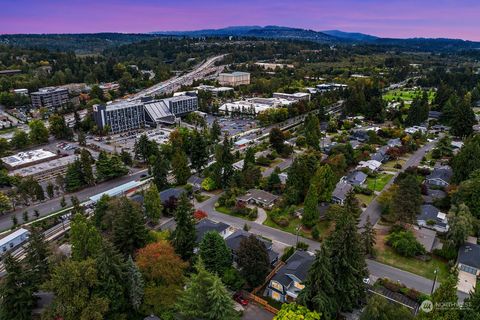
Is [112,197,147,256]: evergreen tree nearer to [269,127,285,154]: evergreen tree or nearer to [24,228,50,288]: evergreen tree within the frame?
[24,228,50,288]: evergreen tree

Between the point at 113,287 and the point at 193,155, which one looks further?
the point at 193,155

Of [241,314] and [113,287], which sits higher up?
[113,287]

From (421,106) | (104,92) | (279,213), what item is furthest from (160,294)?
(104,92)

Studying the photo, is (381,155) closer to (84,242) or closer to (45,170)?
(84,242)

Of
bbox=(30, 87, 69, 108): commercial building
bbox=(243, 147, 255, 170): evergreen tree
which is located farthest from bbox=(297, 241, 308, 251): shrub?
bbox=(30, 87, 69, 108): commercial building

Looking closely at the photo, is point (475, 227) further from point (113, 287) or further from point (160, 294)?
point (113, 287)

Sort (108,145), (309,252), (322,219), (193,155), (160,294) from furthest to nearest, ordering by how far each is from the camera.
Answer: (108,145), (193,155), (322,219), (309,252), (160,294)

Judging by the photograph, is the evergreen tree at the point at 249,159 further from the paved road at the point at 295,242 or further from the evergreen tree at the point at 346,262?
the evergreen tree at the point at 346,262
